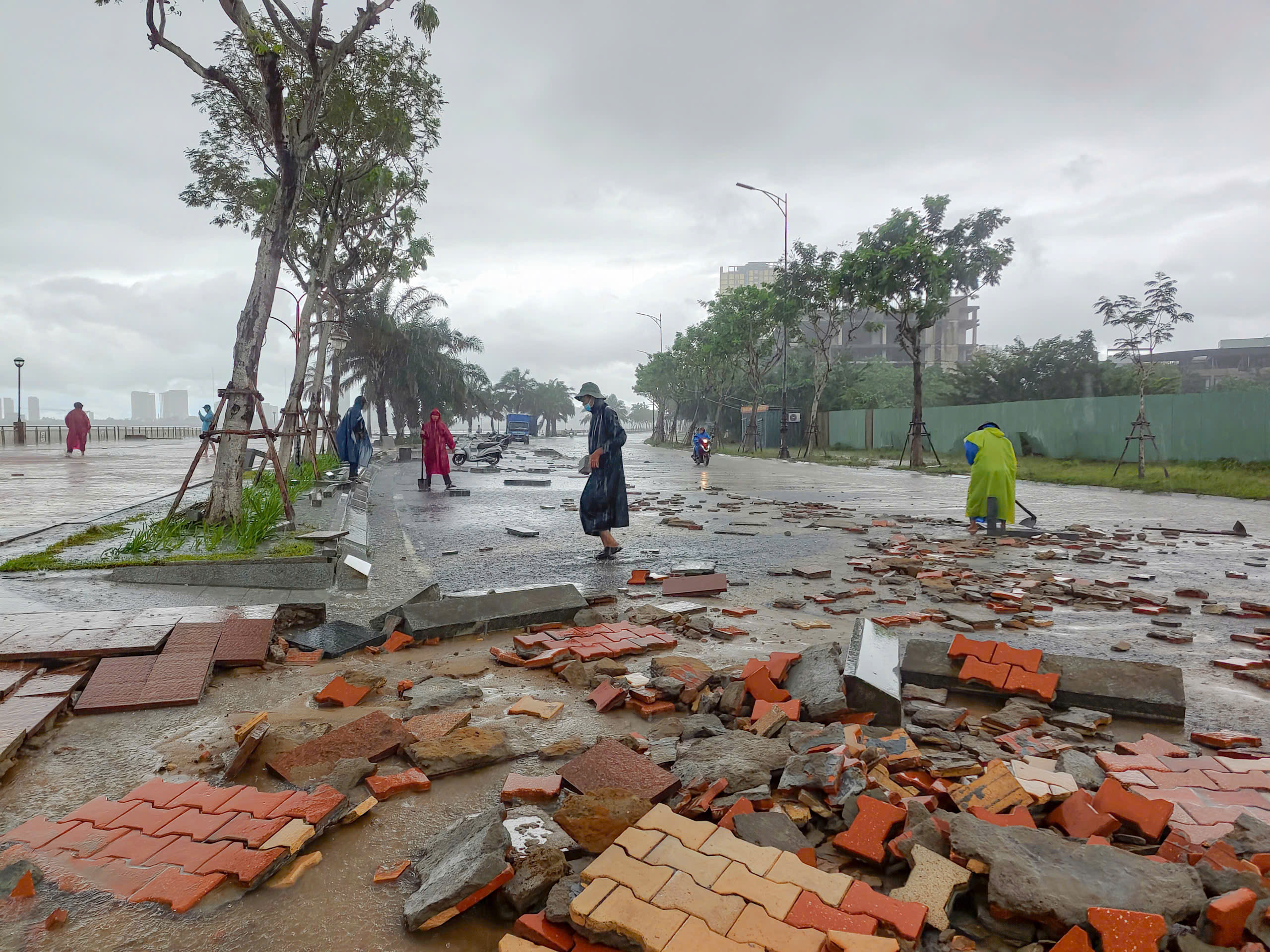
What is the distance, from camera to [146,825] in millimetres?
2398

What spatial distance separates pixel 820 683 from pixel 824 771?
0.85m

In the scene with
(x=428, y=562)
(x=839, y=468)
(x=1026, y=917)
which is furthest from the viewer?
(x=839, y=468)

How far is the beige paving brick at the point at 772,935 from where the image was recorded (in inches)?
71.8

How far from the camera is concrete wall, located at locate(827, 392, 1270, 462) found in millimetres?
19812

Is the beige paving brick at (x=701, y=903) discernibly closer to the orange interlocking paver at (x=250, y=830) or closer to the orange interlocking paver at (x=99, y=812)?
the orange interlocking paver at (x=250, y=830)

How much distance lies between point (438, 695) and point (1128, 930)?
9.21 feet

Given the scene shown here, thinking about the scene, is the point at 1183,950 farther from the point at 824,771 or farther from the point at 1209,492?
the point at 1209,492

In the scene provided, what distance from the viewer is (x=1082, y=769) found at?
275 centimetres

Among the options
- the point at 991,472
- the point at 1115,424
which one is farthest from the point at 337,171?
the point at 1115,424

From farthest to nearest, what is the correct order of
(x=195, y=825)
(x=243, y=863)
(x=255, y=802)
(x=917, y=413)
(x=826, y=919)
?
1. (x=917, y=413)
2. (x=255, y=802)
3. (x=195, y=825)
4. (x=243, y=863)
5. (x=826, y=919)

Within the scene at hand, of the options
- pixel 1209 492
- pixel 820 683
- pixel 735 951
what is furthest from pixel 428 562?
pixel 1209 492

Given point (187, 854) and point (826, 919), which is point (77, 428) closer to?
point (187, 854)

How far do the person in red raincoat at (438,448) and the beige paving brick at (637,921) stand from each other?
47.4 ft

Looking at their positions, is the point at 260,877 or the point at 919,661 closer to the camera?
the point at 260,877
